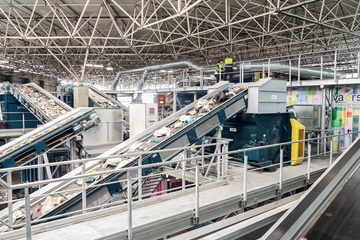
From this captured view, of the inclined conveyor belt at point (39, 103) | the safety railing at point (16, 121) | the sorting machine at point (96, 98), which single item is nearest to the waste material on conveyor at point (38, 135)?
the inclined conveyor belt at point (39, 103)

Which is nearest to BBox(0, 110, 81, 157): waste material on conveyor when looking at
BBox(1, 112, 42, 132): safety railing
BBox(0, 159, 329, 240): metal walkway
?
BBox(0, 159, 329, 240): metal walkway

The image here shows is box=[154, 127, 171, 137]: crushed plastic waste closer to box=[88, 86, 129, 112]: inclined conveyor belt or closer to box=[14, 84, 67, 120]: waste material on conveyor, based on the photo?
box=[14, 84, 67, 120]: waste material on conveyor

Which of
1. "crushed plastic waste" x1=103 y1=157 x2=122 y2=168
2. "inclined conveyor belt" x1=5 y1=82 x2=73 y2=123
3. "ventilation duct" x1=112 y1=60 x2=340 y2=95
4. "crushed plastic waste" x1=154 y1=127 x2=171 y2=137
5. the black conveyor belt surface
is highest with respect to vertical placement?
"ventilation duct" x1=112 y1=60 x2=340 y2=95

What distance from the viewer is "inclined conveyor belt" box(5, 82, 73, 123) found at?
10314mm

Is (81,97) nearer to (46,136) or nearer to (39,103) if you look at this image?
(39,103)

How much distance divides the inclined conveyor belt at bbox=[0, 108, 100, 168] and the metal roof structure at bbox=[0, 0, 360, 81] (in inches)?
178

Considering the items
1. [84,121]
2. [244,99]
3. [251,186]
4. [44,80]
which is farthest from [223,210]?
[44,80]

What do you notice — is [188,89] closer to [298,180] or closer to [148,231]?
[298,180]

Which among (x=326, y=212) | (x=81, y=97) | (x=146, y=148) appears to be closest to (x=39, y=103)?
(x=81, y=97)

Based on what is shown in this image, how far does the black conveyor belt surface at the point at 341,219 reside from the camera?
1.90m

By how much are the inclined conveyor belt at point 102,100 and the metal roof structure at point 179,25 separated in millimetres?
2924

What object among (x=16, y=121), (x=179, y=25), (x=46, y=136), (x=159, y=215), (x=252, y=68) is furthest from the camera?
(x=179, y=25)

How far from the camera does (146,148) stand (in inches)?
206

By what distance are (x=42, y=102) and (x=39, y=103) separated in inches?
6.7
